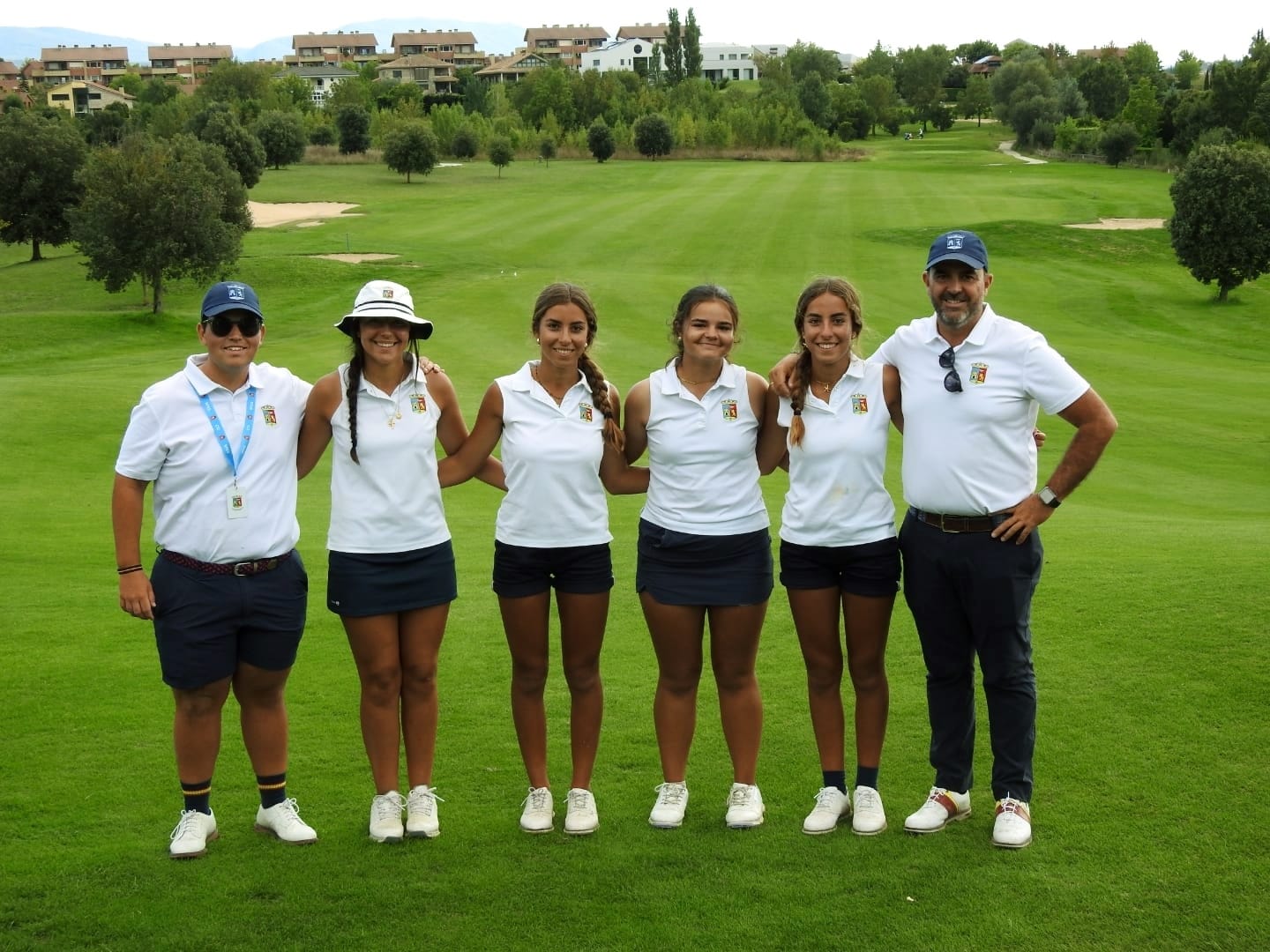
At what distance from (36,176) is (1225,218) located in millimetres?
38484

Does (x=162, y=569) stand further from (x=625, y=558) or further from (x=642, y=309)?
(x=642, y=309)

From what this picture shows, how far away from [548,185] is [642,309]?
34.3m

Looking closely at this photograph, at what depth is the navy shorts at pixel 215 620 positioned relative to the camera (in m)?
4.82

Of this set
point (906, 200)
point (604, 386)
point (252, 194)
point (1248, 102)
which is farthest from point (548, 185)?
point (604, 386)

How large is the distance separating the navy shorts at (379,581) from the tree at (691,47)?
146163 millimetres

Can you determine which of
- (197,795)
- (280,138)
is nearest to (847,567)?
(197,795)

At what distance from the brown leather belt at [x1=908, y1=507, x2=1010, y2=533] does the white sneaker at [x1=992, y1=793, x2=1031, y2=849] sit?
1.07 metres

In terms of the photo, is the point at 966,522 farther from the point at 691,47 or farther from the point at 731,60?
the point at 731,60

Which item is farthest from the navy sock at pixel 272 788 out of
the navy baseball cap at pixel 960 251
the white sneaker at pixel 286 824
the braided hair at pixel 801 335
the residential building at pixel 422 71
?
the residential building at pixel 422 71

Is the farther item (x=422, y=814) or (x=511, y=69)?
(x=511, y=69)

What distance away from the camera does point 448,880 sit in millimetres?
4672

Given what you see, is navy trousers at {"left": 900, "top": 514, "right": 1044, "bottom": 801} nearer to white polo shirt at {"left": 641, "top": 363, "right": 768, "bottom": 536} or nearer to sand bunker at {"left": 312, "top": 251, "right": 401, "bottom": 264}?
white polo shirt at {"left": 641, "top": 363, "right": 768, "bottom": 536}

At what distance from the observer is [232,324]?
15.9 feet

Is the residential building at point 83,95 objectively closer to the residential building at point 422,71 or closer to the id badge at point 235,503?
the residential building at point 422,71
